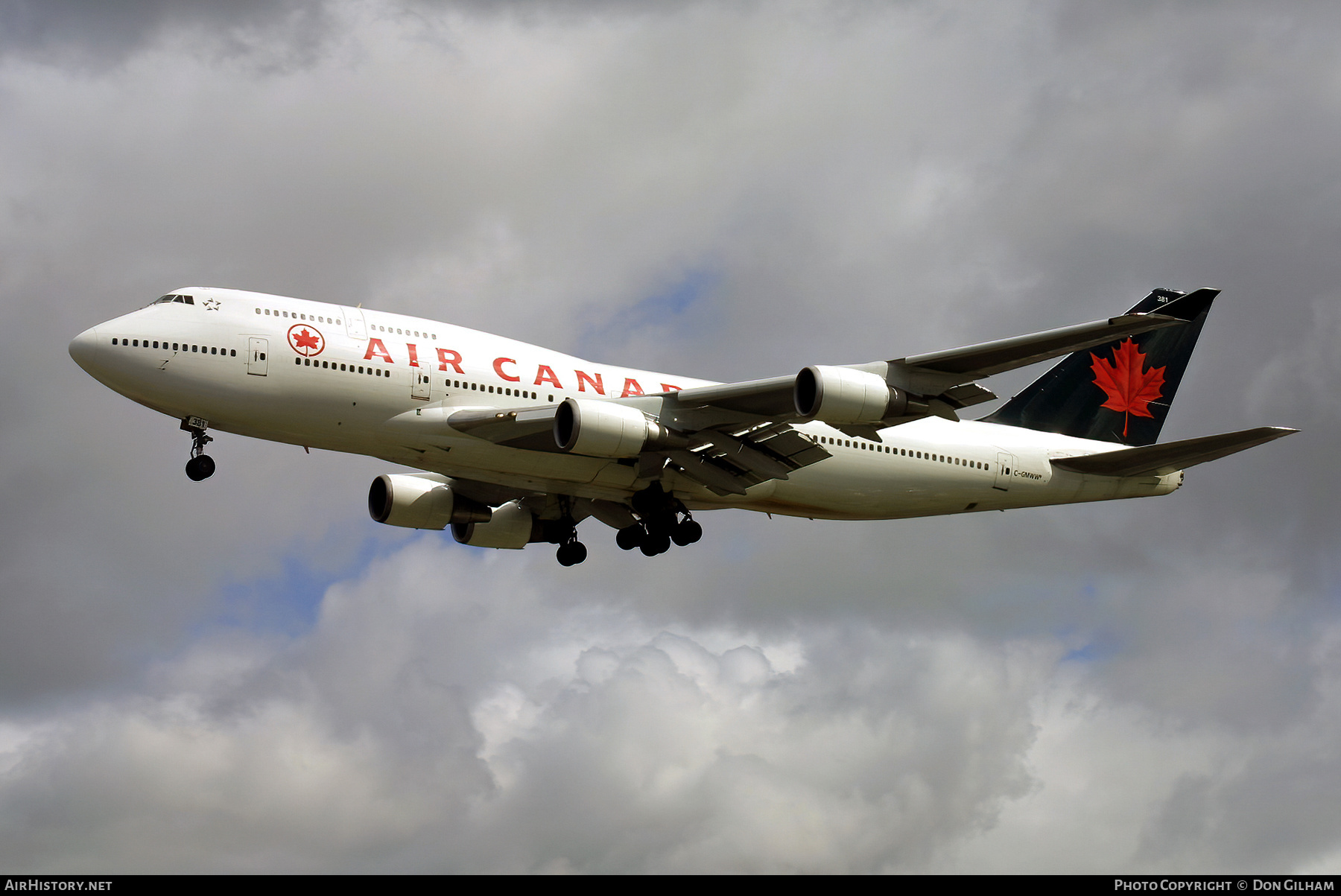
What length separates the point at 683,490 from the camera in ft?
118

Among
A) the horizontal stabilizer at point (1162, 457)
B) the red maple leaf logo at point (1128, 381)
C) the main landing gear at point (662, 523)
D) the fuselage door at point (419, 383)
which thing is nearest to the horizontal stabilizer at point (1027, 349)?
the horizontal stabilizer at point (1162, 457)

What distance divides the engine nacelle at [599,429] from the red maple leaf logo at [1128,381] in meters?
17.5

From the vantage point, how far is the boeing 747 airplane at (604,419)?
102 feet

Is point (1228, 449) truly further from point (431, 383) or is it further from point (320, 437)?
point (320, 437)

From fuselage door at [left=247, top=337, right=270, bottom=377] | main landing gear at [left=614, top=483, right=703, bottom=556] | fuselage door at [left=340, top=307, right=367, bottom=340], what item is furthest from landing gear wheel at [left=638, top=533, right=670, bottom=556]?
fuselage door at [left=247, top=337, right=270, bottom=377]

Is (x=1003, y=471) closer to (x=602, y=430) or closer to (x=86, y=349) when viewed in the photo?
(x=602, y=430)

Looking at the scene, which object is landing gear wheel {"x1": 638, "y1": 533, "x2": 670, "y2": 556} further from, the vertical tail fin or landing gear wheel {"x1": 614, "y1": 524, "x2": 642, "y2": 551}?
the vertical tail fin

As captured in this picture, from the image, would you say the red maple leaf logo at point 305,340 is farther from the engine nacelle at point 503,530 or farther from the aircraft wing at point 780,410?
the engine nacelle at point 503,530

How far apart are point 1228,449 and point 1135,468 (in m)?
3.70

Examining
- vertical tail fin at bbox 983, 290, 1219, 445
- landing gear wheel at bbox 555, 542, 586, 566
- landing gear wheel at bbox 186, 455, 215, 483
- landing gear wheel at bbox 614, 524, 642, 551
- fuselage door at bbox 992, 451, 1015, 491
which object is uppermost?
vertical tail fin at bbox 983, 290, 1219, 445

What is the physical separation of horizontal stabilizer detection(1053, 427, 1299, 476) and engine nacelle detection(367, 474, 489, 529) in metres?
16.8

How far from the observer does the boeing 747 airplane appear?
→ 31234 mm

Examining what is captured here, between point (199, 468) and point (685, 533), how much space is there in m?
11.9

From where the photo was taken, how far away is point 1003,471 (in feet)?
128
